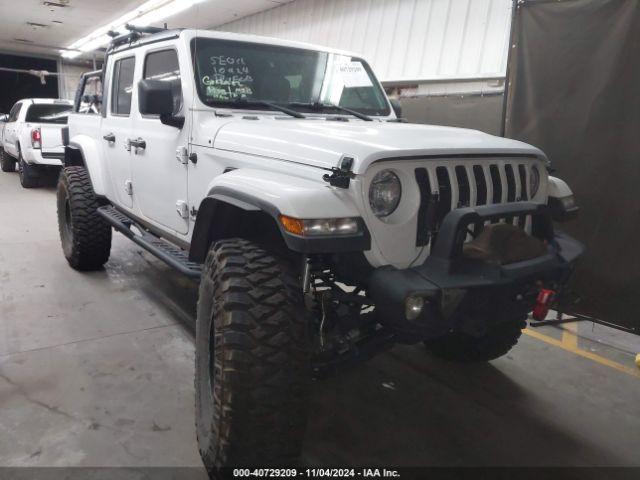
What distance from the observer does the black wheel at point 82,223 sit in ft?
14.2

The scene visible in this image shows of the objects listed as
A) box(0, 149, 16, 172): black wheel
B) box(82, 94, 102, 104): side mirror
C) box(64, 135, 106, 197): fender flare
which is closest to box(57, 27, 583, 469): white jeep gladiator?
box(64, 135, 106, 197): fender flare

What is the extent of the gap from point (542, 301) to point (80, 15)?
43.9 ft

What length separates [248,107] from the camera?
9.46ft

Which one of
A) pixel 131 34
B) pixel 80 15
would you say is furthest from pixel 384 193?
pixel 80 15

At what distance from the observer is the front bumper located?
1796mm

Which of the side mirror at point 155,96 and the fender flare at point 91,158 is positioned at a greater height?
the side mirror at point 155,96

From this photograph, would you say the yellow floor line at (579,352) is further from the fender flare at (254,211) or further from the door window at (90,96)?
the door window at (90,96)

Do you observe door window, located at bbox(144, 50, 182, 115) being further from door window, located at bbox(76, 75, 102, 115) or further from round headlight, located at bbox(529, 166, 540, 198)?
round headlight, located at bbox(529, 166, 540, 198)

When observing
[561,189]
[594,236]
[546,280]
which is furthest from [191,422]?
[594,236]

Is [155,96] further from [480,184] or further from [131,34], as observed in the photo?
[480,184]

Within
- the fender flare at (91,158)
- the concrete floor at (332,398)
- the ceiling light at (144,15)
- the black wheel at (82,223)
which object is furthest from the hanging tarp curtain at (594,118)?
the ceiling light at (144,15)

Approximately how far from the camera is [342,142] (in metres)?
2.03

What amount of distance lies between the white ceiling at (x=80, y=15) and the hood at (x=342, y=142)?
7.64m

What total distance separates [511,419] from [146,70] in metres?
3.19
